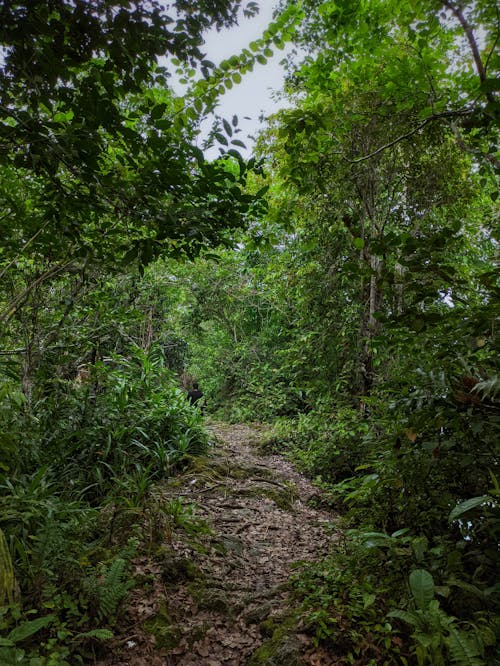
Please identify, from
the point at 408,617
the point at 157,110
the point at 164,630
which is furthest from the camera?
the point at 164,630

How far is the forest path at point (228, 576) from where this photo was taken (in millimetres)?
2695

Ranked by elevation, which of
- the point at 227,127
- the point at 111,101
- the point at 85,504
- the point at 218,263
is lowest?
the point at 85,504

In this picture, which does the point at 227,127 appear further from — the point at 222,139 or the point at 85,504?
the point at 85,504

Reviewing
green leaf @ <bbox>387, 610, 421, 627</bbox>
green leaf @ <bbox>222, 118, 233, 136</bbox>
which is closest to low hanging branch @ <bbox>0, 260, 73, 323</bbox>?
green leaf @ <bbox>222, 118, 233, 136</bbox>

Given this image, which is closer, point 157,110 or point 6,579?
point 157,110

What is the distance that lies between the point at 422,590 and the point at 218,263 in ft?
8.21

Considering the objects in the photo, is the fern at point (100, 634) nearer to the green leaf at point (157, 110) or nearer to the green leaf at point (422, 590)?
the green leaf at point (422, 590)

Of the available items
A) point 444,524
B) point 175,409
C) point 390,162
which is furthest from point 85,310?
point 390,162

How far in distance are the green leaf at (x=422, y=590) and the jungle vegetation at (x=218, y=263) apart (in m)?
0.02

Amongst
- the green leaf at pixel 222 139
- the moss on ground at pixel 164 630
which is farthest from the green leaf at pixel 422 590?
the green leaf at pixel 222 139

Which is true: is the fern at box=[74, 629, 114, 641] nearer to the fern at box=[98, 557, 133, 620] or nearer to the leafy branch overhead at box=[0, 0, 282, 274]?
the fern at box=[98, 557, 133, 620]

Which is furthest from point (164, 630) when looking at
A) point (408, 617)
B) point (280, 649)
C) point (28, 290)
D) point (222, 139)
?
point (222, 139)

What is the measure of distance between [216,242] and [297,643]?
263 centimetres

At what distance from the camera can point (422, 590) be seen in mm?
2311
